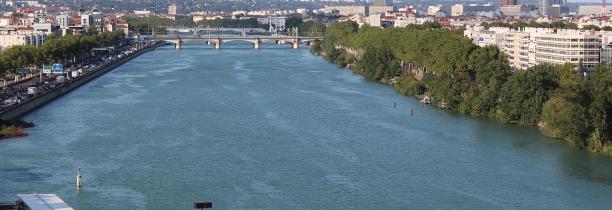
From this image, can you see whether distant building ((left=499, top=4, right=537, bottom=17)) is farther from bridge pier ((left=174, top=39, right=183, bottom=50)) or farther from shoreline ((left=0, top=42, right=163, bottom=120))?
shoreline ((left=0, top=42, right=163, bottom=120))

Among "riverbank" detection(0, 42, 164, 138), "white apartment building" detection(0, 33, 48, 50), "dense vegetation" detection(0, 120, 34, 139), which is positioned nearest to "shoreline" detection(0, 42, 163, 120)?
"riverbank" detection(0, 42, 164, 138)

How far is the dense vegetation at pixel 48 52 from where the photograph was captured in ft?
68.2

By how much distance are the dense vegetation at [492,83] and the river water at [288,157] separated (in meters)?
0.29

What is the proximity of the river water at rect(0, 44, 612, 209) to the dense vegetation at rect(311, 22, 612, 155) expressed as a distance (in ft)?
0.94

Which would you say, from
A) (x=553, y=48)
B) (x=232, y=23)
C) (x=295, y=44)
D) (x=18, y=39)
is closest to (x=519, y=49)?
(x=553, y=48)

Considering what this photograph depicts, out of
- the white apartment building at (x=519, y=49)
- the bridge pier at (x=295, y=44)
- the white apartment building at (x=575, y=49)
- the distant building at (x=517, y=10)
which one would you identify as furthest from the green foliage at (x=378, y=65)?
the distant building at (x=517, y=10)

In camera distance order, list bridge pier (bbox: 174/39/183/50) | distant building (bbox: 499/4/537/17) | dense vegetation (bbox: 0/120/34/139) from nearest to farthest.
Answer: dense vegetation (bbox: 0/120/34/139) < bridge pier (bbox: 174/39/183/50) < distant building (bbox: 499/4/537/17)

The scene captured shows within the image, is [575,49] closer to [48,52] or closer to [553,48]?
[553,48]

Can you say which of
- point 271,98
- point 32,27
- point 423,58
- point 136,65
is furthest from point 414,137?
point 32,27

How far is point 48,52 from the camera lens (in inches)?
942

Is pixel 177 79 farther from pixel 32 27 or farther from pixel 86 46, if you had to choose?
pixel 32 27

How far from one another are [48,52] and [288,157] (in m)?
13.3

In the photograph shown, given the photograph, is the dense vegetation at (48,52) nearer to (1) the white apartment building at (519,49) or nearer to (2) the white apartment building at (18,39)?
(2) the white apartment building at (18,39)

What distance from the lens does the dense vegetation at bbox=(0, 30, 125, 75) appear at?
819 inches
